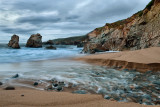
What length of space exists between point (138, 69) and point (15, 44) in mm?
35838

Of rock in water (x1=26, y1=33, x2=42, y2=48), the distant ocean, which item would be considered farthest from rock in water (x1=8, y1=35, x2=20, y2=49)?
the distant ocean

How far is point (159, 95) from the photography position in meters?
2.62

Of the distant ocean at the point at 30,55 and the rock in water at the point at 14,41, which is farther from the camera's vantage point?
the rock in water at the point at 14,41

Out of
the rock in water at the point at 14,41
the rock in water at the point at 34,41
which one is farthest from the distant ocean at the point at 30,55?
the rock in water at the point at 34,41

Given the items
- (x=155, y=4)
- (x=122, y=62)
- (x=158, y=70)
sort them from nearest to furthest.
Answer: (x=158, y=70) → (x=122, y=62) → (x=155, y=4)

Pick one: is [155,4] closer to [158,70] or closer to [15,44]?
[158,70]

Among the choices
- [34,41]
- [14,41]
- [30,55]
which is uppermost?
[34,41]

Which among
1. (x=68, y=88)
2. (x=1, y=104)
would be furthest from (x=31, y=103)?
(x=68, y=88)

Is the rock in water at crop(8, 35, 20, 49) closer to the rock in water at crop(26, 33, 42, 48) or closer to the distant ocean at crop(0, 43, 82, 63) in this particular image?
the rock in water at crop(26, 33, 42, 48)

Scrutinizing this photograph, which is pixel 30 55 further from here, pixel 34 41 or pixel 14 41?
pixel 34 41

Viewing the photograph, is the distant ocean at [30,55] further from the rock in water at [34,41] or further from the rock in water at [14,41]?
the rock in water at [34,41]

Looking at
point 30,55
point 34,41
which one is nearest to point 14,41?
point 34,41

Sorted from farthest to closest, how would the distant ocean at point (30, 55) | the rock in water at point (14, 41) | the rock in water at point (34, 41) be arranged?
the rock in water at point (34, 41), the rock in water at point (14, 41), the distant ocean at point (30, 55)

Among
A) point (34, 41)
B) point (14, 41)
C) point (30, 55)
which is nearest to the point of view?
point (30, 55)
